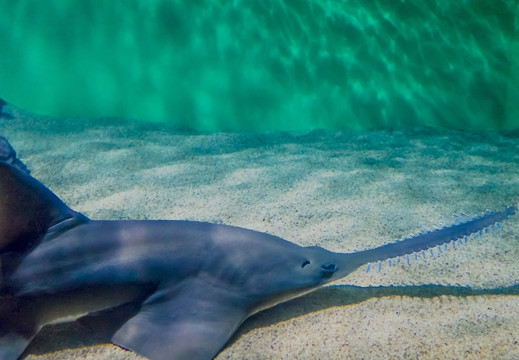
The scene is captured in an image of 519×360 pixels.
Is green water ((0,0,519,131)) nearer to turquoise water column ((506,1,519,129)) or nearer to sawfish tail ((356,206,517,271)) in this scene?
turquoise water column ((506,1,519,129))

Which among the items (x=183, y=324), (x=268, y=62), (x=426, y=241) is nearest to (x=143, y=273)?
(x=183, y=324)

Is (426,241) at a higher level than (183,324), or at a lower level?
lower

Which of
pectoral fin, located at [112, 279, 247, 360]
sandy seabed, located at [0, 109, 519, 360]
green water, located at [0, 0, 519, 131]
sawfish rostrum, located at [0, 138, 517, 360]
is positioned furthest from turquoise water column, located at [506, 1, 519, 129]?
pectoral fin, located at [112, 279, 247, 360]

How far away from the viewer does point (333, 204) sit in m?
3.19

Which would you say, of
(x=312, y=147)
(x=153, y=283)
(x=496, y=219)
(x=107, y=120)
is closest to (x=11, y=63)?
(x=107, y=120)

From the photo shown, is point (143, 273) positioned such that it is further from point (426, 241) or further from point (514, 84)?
point (514, 84)

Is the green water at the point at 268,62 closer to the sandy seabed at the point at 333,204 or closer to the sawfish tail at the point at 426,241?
the sandy seabed at the point at 333,204

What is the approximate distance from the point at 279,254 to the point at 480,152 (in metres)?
4.02

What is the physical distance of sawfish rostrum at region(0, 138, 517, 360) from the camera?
171cm

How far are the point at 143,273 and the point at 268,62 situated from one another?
208 inches

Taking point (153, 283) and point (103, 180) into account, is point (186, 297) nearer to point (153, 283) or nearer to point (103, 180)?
point (153, 283)

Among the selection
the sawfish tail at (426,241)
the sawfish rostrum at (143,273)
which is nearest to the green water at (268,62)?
the sawfish rostrum at (143,273)

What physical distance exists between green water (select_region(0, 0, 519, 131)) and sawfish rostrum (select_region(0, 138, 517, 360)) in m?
4.51

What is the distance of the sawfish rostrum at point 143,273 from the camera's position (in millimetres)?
1712
